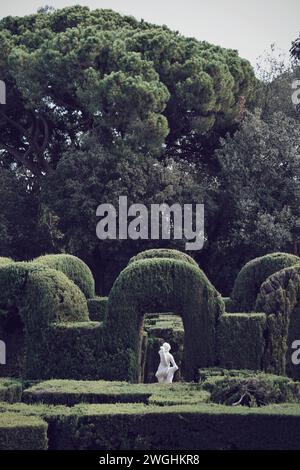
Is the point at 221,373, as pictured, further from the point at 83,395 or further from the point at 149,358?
the point at 83,395

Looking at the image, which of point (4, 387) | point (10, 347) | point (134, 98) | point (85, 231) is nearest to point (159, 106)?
point (134, 98)

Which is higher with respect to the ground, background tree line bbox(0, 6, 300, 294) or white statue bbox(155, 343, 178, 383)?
background tree line bbox(0, 6, 300, 294)

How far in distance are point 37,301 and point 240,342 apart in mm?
5446

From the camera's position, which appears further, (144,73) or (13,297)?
(144,73)

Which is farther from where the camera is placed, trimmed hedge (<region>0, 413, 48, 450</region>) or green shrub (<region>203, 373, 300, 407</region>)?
green shrub (<region>203, 373, 300, 407</region>)

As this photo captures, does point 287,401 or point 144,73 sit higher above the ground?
point 144,73

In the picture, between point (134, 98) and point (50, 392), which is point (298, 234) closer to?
point (134, 98)

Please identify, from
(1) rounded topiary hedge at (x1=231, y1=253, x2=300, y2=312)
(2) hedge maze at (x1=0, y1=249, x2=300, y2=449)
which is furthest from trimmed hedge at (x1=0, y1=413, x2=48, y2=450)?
(1) rounded topiary hedge at (x1=231, y1=253, x2=300, y2=312)

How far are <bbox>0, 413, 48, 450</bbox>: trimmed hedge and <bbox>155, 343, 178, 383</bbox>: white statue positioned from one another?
7.67 meters

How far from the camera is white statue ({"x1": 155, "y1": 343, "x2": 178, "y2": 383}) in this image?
117ft

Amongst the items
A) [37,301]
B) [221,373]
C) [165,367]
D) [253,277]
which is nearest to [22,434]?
[165,367]

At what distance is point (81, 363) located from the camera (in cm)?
3622

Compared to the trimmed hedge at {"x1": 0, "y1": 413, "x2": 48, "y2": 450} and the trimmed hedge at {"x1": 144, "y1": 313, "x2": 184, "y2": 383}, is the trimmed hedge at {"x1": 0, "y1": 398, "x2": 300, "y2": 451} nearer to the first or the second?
the trimmed hedge at {"x1": 0, "y1": 413, "x2": 48, "y2": 450}

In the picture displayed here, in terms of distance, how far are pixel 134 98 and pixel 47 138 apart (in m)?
7.25
